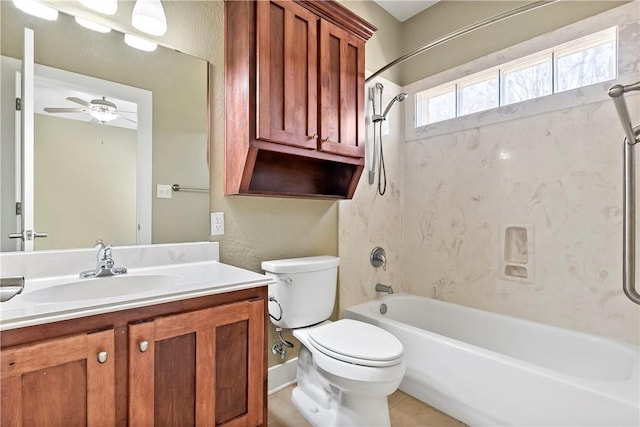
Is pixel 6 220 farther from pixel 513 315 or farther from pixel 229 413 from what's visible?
pixel 513 315

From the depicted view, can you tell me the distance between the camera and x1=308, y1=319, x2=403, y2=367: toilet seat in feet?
4.42

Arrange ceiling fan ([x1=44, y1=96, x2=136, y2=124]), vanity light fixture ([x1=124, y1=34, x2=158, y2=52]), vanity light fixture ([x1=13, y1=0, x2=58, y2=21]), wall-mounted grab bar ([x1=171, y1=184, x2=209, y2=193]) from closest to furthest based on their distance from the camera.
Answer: vanity light fixture ([x1=13, y1=0, x2=58, y2=21]) → ceiling fan ([x1=44, y1=96, x2=136, y2=124]) → vanity light fixture ([x1=124, y1=34, x2=158, y2=52]) → wall-mounted grab bar ([x1=171, y1=184, x2=209, y2=193])

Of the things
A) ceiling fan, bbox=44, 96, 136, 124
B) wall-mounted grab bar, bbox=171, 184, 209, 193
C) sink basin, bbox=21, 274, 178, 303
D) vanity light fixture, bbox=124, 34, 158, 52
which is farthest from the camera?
wall-mounted grab bar, bbox=171, 184, 209, 193

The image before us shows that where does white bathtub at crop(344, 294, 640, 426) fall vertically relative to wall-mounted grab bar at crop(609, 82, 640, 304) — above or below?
below

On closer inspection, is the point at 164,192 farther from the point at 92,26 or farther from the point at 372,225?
the point at 372,225

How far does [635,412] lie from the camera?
112 centimetres

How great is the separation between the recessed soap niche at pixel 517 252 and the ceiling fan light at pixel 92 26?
2499 millimetres

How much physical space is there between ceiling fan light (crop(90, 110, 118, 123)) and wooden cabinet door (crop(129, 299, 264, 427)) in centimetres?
98

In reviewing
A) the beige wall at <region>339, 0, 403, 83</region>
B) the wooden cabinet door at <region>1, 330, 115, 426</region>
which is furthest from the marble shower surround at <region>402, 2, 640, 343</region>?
the wooden cabinet door at <region>1, 330, 115, 426</region>

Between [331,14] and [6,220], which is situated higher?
[331,14]

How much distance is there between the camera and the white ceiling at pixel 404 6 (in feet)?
8.23

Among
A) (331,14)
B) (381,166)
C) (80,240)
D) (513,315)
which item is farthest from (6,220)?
(513,315)

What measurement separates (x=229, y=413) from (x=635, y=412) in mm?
1498

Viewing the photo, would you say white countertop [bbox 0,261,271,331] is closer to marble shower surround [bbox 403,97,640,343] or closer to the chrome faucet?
the chrome faucet
